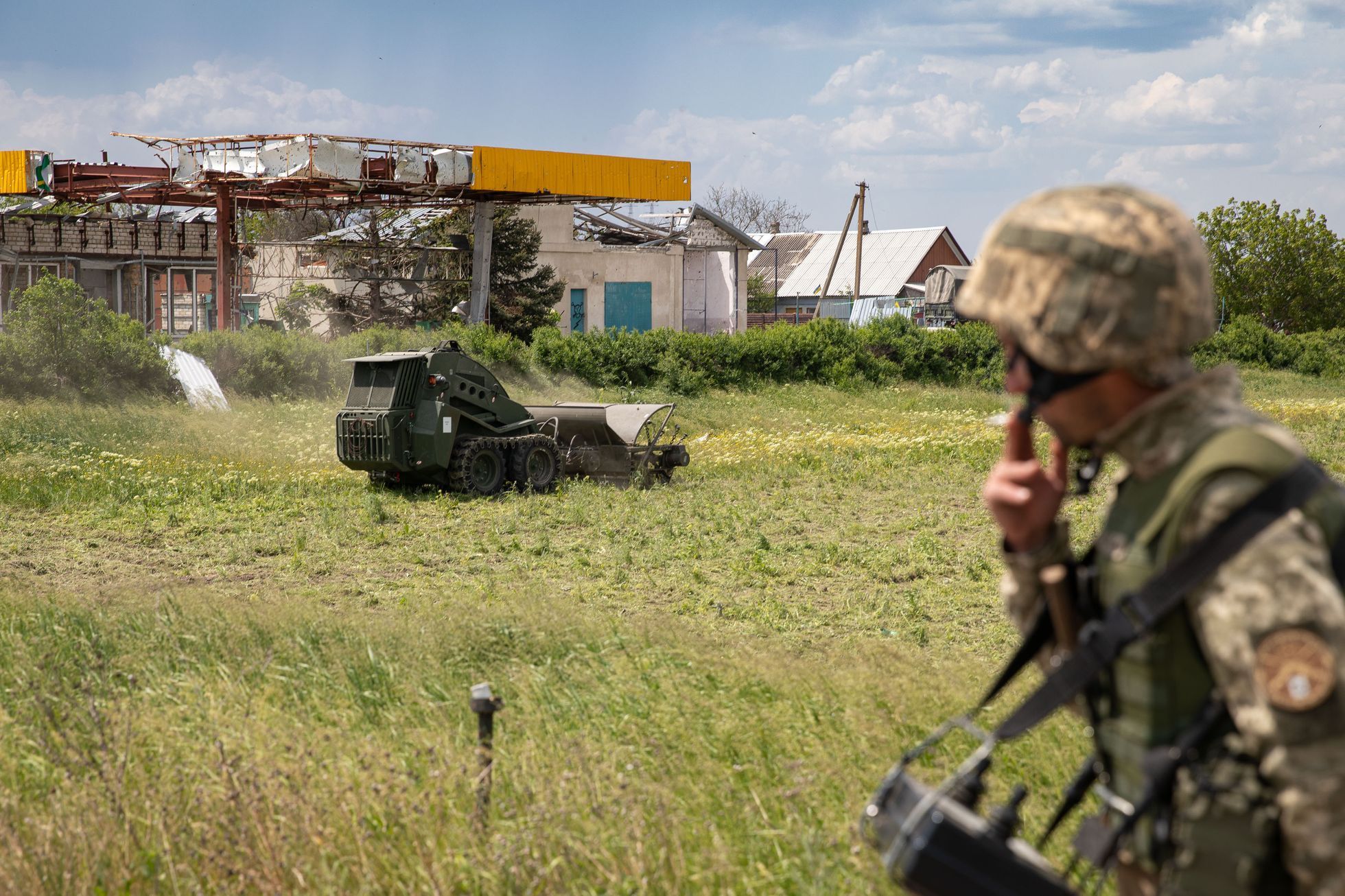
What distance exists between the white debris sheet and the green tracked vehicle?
969cm

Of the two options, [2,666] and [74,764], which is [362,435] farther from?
[74,764]

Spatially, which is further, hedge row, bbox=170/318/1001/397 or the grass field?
hedge row, bbox=170/318/1001/397

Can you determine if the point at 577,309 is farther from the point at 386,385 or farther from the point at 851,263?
the point at 851,263

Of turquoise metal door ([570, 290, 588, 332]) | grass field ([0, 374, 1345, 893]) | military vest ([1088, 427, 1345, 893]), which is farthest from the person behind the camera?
turquoise metal door ([570, 290, 588, 332])

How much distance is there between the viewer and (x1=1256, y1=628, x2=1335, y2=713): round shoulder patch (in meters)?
1.81

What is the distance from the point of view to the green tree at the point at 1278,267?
52125 mm

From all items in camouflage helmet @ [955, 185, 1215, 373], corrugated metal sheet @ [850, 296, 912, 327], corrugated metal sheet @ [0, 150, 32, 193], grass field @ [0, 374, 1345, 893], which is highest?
corrugated metal sheet @ [0, 150, 32, 193]

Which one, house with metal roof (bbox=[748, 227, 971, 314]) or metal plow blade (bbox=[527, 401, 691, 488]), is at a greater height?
house with metal roof (bbox=[748, 227, 971, 314])

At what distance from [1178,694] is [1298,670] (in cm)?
25

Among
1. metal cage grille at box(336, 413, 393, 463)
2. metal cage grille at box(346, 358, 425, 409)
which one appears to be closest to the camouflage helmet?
metal cage grille at box(336, 413, 393, 463)

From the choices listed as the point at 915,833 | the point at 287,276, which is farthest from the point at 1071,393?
the point at 287,276

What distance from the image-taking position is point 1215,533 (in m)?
1.90

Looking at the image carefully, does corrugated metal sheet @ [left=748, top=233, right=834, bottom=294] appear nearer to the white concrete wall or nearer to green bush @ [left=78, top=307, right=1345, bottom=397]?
the white concrete wall

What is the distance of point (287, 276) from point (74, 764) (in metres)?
33.8
